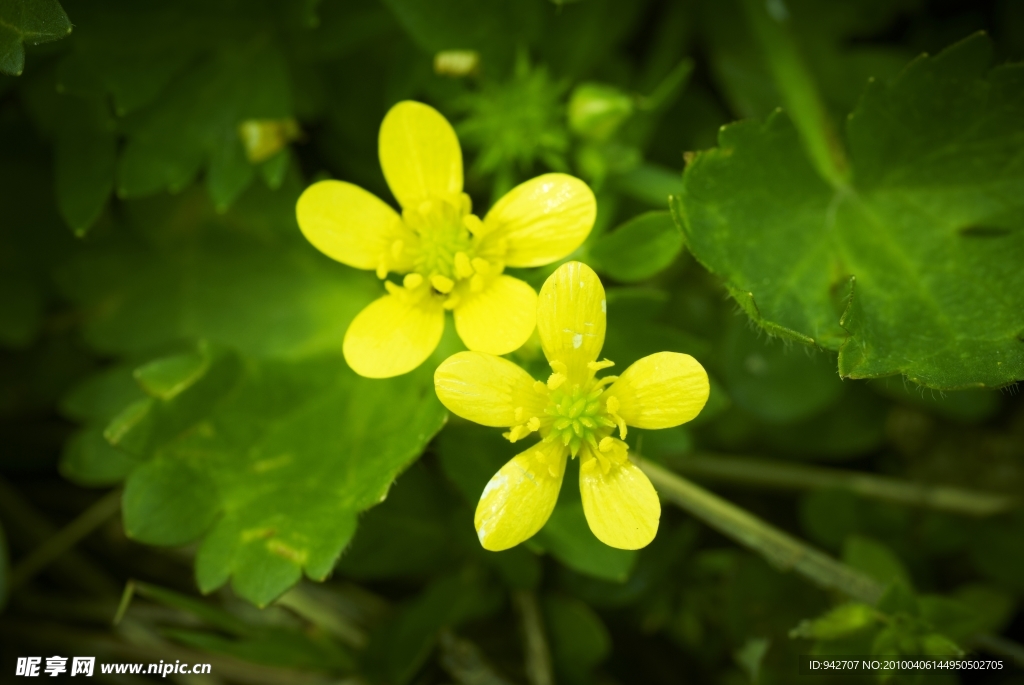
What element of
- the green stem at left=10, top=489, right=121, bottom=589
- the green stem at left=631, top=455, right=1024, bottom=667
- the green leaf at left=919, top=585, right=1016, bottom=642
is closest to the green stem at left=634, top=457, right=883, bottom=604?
the green stem at left=631, top=455, right=1024, bottom=667

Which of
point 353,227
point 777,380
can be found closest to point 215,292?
point 353,227

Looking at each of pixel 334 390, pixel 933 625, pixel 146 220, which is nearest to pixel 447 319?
pixel 334 390

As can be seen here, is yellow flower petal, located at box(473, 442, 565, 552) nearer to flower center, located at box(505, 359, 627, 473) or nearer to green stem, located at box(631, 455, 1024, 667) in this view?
flower center, located at box(505, 359, 627, 473)

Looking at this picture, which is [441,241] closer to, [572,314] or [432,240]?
[432,240]

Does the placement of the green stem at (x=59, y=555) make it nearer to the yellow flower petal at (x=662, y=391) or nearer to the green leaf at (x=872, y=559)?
the yellow flower petal at (x=662, y=391)

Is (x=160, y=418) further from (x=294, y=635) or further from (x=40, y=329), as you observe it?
(x=40, y=329)
